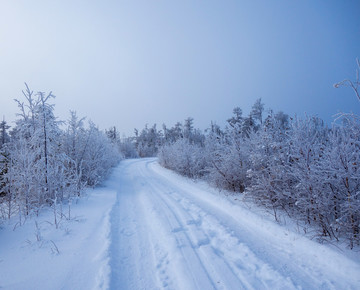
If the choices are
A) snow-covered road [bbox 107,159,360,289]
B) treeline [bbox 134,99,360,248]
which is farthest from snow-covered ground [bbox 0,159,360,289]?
treeline [bbox 134,99,360,248]

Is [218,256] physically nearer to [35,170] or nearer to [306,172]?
[306,172]

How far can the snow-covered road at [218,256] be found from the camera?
9.29ft

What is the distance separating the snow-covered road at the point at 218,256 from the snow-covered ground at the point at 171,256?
0.02 metres

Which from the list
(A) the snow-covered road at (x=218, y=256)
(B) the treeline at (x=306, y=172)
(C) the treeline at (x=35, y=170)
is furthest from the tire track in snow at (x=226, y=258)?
(C) the treeline at (x=35, y=170)

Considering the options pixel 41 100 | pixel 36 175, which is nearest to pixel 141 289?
pixel 36 175

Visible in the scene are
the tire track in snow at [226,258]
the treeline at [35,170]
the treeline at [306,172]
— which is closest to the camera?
the tire track in snow at [226,258]

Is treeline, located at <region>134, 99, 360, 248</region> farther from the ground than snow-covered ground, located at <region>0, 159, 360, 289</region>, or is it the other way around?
treeline, located at <region>134, 99, 360, 248</region>

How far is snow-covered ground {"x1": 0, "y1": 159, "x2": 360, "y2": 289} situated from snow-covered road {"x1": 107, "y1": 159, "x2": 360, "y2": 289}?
0.02m

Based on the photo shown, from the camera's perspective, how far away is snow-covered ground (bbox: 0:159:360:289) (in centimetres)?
283

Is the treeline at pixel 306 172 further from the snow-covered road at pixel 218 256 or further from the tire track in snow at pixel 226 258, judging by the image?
the tire track in snow at pixel 226 258

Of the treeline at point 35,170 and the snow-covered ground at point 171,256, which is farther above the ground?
the treeline at point 35,170

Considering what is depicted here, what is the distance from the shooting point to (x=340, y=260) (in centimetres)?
308

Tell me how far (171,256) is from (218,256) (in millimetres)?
928

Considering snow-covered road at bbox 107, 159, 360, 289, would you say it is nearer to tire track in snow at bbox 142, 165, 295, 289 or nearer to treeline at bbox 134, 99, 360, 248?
tire track in snow at bbox 142, 165, 295, 289
